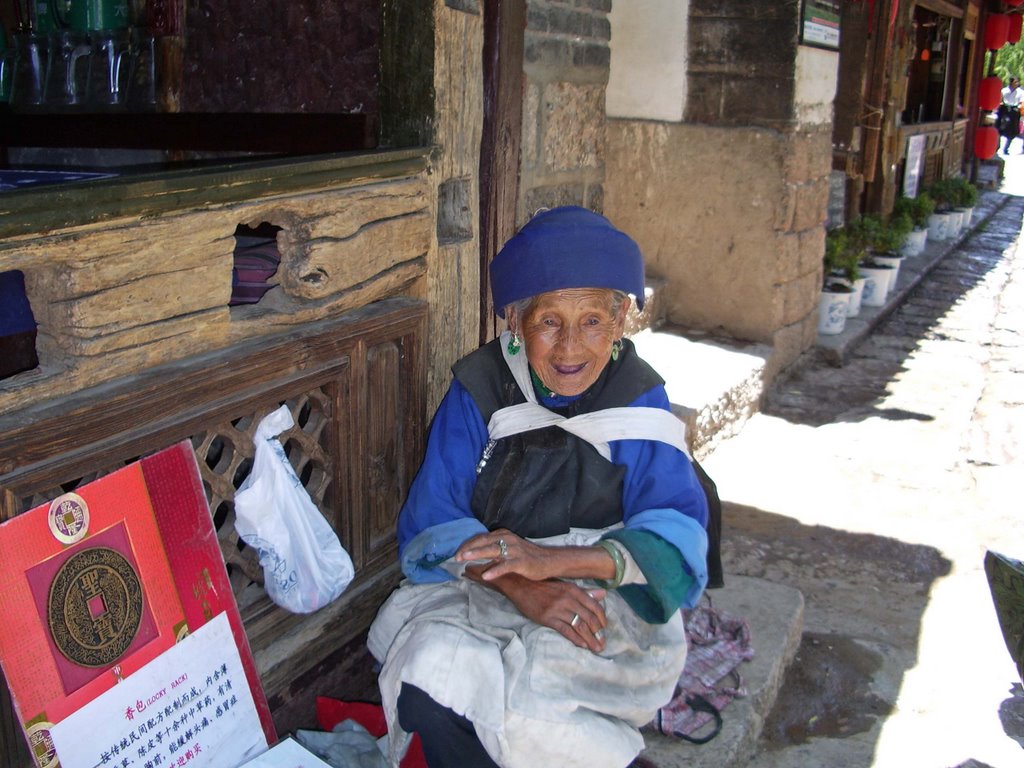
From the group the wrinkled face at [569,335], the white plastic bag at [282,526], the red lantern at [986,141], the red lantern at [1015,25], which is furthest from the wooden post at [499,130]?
the red lantern at [1015,25]

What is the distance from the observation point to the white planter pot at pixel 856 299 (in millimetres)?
7316

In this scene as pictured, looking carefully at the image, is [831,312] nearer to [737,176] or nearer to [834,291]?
[834,291]

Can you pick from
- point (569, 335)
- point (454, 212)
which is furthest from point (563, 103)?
point (569, 335)

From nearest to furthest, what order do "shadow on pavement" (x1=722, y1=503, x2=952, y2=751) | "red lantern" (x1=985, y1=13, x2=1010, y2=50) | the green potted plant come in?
"shadow on pavement" (x1=722, y1=503, x2=952, y2=751) → the green potted plant → "red lantern" (x1=985, y1=13, x2=1010, y2=50)

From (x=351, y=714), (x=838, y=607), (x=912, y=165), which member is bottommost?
(x=838, y=607)

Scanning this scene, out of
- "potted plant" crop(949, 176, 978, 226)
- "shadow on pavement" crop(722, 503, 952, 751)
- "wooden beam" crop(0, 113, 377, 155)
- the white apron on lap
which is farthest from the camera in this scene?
"potted plant" crop(949, 176, 978, 226)

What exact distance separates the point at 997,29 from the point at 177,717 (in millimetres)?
16814

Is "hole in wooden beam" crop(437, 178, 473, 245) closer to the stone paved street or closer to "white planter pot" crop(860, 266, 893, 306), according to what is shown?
the stone paved street

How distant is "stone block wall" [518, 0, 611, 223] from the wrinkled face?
3.17ft

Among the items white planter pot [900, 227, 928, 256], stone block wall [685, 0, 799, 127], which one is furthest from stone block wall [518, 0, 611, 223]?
white planter pot [900, 227, 928, 256]

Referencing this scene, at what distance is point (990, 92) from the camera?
15789 millimetres

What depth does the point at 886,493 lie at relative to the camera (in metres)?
4.57

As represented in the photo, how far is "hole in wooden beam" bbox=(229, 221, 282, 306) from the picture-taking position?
8.12 ft

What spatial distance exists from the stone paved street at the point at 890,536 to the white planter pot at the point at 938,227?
14.1 ft
